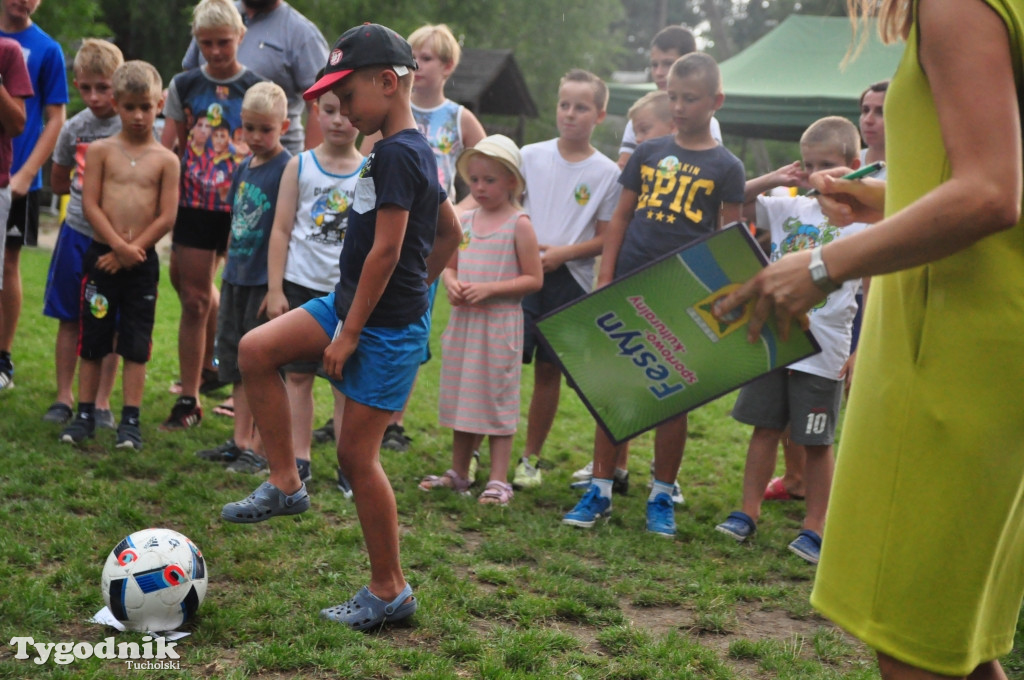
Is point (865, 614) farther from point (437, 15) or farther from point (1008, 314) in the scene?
point (437, 15)

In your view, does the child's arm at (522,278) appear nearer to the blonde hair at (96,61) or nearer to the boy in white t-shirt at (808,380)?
the boy in white t-shirt at (808,380)

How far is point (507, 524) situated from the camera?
16.0 ft

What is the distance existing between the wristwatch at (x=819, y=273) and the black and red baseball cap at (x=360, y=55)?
1.86 meters

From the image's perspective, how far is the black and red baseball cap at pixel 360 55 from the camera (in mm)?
3223

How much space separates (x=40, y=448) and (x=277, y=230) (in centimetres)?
164

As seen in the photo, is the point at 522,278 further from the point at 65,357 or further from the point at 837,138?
the point at 65,357

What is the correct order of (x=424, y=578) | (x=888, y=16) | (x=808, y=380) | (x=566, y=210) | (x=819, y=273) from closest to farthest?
(x=819, y=273)
(x=888, y=16)
(x=424, y=578)
(x=808, y=380)
(x=566, y=210)

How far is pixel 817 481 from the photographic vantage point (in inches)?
195

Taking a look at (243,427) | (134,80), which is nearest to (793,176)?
(243,427)

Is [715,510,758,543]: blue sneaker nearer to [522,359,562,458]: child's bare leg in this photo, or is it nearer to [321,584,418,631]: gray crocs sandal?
[522,359,562,458]: child's bare leg

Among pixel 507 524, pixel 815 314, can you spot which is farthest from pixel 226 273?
pixel 815 314

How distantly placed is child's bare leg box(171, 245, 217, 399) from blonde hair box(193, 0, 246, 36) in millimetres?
1195

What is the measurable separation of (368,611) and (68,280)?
3.39 m

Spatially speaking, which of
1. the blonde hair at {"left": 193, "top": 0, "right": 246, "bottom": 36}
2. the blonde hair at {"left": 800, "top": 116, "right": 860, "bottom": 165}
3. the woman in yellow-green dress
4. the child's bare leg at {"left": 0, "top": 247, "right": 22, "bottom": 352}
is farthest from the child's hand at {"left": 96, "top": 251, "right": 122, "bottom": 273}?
the woman in yellow-green dress
